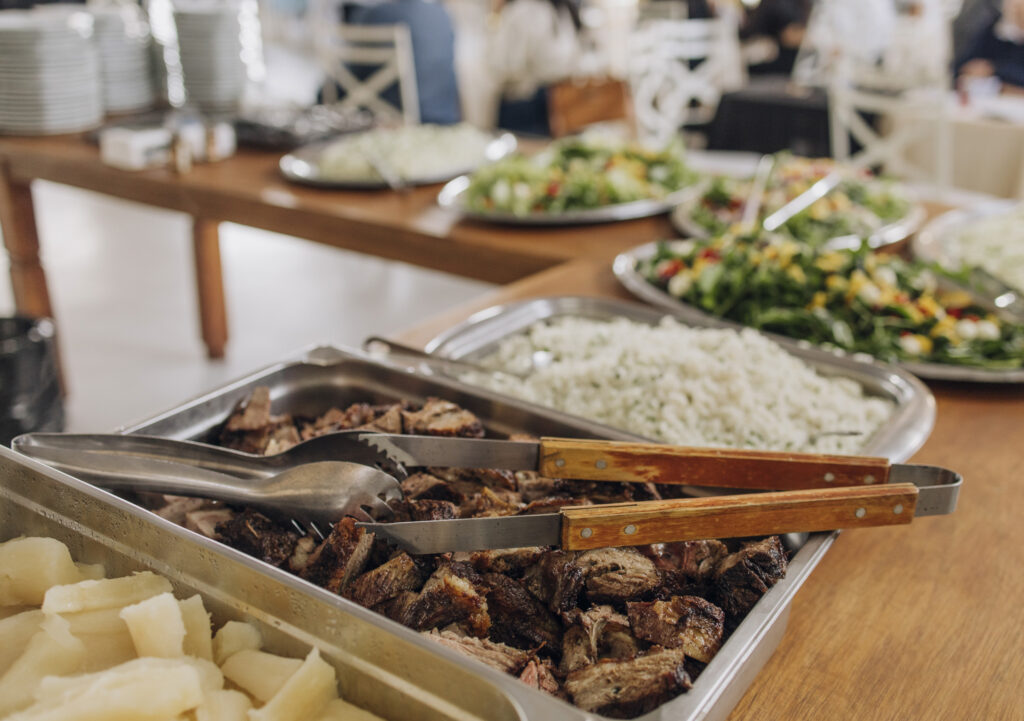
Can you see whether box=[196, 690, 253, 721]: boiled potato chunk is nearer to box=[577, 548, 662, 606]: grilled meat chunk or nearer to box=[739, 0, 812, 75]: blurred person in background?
box=[577, 548, 662, 606]: grilled meat chunk

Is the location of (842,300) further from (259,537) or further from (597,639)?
(259,537)

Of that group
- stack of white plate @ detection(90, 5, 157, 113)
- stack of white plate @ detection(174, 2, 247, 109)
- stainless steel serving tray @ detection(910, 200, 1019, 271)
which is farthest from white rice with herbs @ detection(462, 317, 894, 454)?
stack of white plate @ detection(90, 5, 157, 113)

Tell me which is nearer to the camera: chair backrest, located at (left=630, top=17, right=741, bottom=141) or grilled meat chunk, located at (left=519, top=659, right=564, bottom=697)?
grilled meat chunk, located at (left=519, top=659, right=564, bottom=697)

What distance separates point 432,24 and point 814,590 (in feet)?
15.7

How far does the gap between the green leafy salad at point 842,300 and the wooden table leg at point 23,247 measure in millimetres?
2325

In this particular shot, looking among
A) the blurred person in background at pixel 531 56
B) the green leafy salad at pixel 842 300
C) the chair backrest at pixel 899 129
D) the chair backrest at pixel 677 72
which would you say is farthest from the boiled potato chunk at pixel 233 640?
the chair backrest at pixel 677 72

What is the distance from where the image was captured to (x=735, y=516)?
891 mm

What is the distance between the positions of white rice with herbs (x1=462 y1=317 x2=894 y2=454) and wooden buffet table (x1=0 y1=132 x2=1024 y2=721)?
15 cm

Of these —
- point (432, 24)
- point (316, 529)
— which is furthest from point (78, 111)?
point (316, 529)

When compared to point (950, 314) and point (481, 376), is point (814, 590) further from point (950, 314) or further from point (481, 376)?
point (950, 314)

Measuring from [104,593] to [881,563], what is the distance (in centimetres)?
87

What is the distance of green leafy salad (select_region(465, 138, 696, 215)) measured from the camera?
7.93 feet

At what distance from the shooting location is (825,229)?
2.29 m

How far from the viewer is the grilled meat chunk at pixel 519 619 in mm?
841
